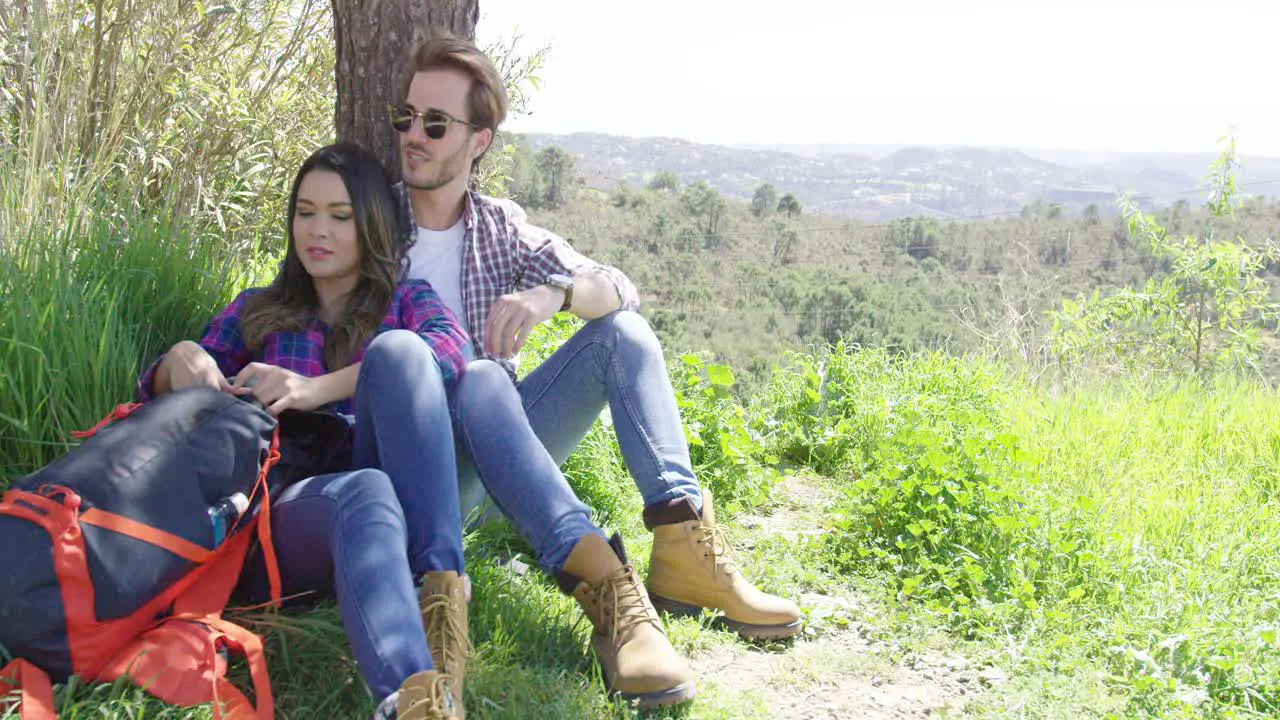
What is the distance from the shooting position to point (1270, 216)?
27328mm

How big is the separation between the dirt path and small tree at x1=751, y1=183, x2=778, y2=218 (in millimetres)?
40253

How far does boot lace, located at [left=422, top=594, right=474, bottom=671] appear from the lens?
1909 mm

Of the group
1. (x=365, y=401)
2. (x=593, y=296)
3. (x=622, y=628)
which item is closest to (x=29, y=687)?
(x=365, y=401)

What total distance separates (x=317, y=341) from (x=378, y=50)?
3.53ft

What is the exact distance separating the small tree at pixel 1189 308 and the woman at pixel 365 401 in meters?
4.75

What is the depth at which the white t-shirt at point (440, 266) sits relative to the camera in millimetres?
2709

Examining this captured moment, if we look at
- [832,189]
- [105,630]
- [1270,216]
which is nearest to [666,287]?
[1270,216]

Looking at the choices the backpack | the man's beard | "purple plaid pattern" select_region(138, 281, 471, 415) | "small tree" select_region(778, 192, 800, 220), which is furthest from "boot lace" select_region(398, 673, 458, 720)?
"small tree" select_region(778, 192, 800, 220)

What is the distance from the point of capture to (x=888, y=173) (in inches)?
2416

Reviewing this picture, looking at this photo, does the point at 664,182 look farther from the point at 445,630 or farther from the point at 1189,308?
the point at 445,630

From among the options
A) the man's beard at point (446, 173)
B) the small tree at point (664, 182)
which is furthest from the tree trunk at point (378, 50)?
the small tree at point (664, 182)

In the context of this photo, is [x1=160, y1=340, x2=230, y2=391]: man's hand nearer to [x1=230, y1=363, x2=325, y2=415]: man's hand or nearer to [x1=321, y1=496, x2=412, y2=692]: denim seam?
[x1=230, y1=363, x2=325, y2=415]: man's hand

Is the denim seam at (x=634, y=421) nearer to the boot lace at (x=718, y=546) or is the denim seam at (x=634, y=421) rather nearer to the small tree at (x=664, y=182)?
the boot lace at (x=718, y=546)

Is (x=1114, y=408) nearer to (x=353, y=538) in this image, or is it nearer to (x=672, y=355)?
(x=672, y=355)
